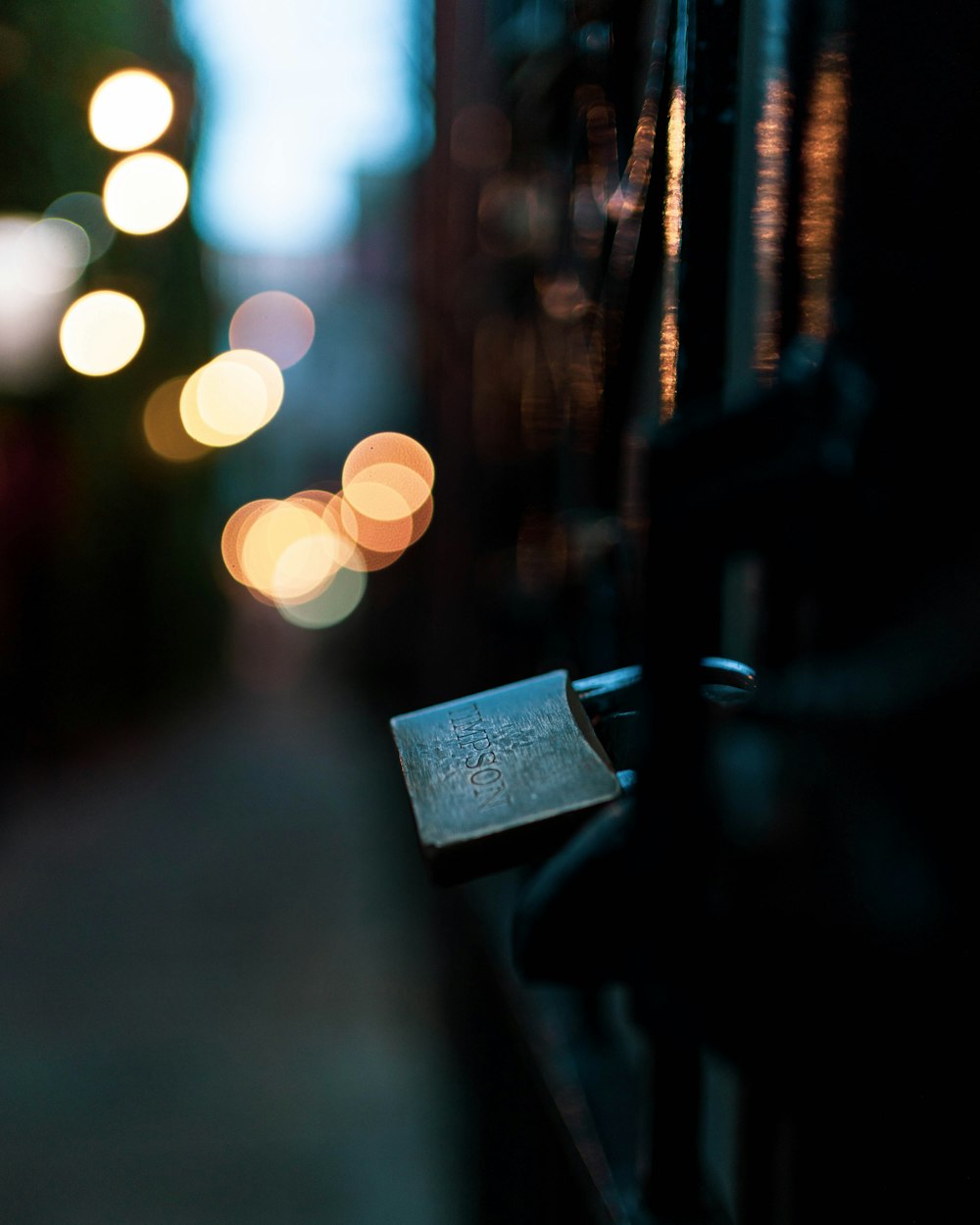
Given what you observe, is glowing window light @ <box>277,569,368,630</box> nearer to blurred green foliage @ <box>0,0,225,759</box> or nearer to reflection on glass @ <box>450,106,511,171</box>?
blurred green foliage @ <box>0,0,225,759</box>

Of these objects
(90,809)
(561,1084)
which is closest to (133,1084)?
(561,1084)

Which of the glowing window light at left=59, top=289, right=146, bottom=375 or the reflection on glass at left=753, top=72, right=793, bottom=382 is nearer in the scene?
the reflection on glass at left=753, top=72, right=793, bottom=382

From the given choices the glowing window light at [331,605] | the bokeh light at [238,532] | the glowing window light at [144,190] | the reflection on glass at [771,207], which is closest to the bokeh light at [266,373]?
the bokeh light at [238,532]

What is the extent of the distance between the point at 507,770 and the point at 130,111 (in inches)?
208

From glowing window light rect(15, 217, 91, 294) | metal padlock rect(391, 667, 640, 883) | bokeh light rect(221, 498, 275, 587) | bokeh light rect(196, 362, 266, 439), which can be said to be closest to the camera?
metal padlock rect(391, 667, 640, 883)

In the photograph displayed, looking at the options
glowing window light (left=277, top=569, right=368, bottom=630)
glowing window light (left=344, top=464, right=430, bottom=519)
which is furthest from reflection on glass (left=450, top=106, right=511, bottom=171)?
glowing window light (left=277, top=569, right=368, bottom=630)

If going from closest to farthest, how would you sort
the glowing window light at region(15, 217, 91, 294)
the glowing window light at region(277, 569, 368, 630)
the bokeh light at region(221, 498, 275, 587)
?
the glowing window light at region(15, 217, 91, 294) → the bokeh light at region(221, 498, 275, 587) → the glowing window light at region(277, 569, 368, 630)

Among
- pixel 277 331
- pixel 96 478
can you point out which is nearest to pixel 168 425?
pixel 96 478

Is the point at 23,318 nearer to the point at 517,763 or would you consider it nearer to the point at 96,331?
the point at 96,331

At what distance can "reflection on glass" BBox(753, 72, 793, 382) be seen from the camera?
2.13ft

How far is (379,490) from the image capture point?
54.1 feet

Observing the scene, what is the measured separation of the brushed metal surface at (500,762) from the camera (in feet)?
1.40

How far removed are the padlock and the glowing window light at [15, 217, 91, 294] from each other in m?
6.58

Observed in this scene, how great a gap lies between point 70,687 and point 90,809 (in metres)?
2.88
